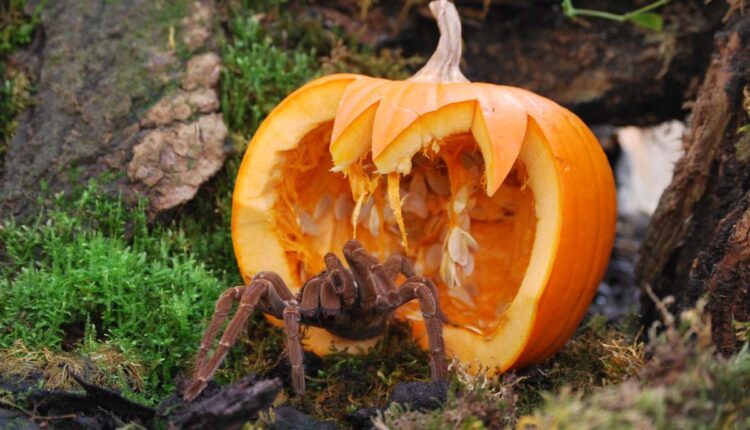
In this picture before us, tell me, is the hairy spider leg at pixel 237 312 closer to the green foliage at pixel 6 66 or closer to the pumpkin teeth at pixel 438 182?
the pumpkin teeth at pixel 438 182

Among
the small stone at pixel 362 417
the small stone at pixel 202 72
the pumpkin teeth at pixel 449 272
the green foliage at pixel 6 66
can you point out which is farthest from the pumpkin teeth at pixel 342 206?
the green foliage at pixel 6 66

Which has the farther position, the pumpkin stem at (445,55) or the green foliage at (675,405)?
the pumpkin stem at (445,55)

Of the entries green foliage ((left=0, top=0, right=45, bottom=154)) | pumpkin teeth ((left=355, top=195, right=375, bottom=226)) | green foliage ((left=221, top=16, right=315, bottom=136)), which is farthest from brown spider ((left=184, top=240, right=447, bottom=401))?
green foliage ((left=0, top=0, right=45, bottom=154))

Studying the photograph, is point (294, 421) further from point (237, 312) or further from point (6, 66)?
point (6, 66)

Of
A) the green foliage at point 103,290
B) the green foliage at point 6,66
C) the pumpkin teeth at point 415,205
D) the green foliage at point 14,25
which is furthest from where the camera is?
the green foliage at point 14,25

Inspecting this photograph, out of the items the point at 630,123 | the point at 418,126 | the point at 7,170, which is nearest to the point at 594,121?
the point at 630,123

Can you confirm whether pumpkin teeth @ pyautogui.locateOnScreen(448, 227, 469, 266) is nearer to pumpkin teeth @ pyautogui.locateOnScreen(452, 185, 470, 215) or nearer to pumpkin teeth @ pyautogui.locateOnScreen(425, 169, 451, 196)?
pumpkin teeth @ pyautogui.locateOnScreen(452, 185, 470, 215)

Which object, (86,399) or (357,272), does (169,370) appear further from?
(357,272)
